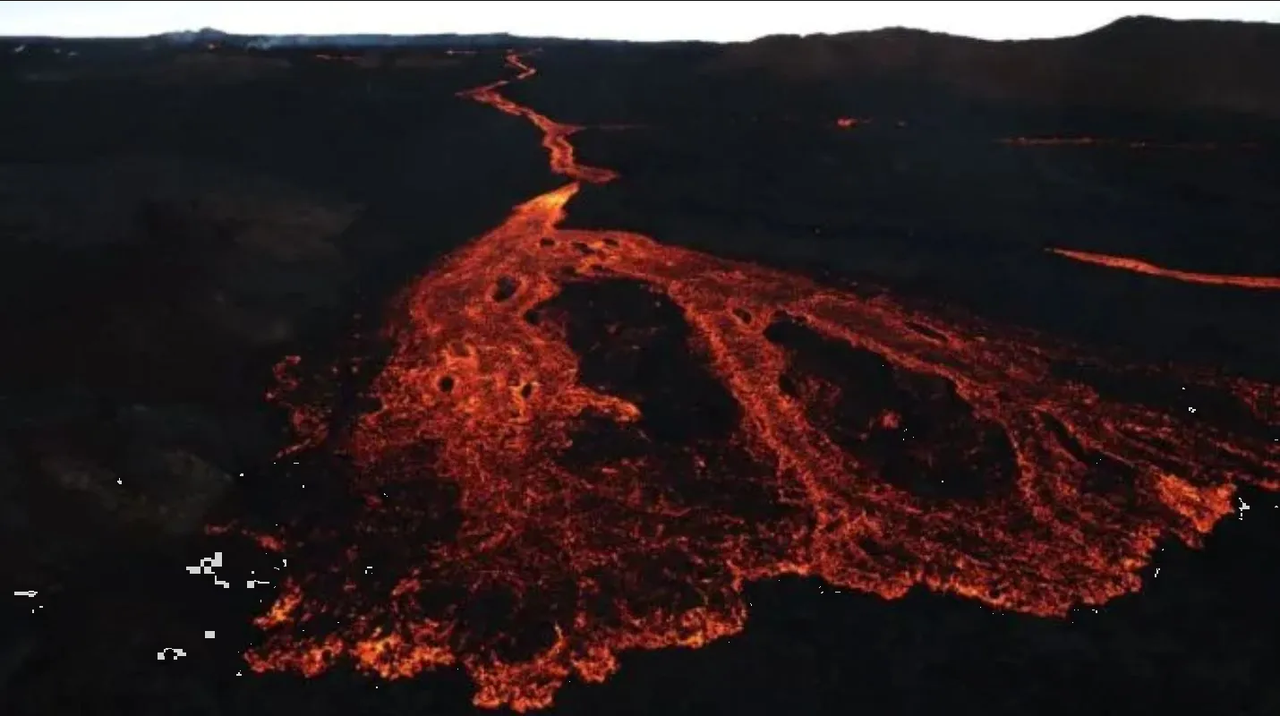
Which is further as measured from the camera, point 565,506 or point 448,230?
point 448,230

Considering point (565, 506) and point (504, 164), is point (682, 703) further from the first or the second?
point (504, 164)

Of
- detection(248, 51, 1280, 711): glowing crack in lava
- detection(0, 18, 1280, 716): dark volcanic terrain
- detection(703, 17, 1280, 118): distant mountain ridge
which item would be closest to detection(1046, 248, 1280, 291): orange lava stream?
detection(0, 18, 1280, 716): dark volcanic terrain

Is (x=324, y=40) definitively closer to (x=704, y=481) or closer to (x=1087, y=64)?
(x=1087, y=64)

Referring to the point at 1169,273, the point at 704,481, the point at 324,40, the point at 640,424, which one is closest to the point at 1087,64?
the point at 1169,273

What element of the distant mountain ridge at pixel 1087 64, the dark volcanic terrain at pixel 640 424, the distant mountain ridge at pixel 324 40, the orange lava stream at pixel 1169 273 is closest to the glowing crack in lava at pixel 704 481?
the dark volcanic terrain at pixel 640 424

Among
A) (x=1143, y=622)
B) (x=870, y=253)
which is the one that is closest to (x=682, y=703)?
(x=1143, y=622)

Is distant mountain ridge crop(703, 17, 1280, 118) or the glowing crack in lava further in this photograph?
distant mountain ridge crop(703, 17, 1280, 118)

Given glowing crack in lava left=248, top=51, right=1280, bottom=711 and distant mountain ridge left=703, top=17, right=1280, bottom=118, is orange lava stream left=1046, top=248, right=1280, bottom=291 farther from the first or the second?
distant mountain ridge left=703, top=17, right=1280, bottom=118

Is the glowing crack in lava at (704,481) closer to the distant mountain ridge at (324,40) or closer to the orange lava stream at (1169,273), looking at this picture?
the orange lava stream at (1169,273)
